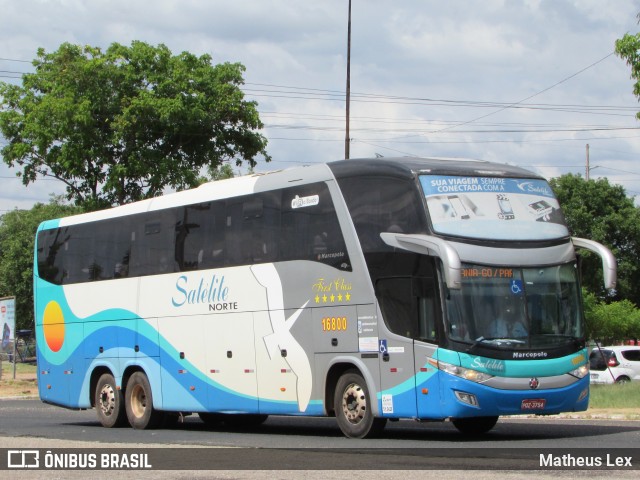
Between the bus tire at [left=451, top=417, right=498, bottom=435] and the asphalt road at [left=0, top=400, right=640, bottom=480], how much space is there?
161mm

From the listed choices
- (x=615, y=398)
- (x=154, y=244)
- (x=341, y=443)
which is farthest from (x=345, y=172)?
(x=615, y=398)

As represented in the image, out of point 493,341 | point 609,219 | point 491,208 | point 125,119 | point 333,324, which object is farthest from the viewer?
point 609,219

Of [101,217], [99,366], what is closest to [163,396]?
[99,366]

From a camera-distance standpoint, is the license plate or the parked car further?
the parked car

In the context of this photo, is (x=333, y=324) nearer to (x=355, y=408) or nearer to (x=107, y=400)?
(x=355, y=408)

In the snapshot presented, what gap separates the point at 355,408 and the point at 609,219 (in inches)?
1941

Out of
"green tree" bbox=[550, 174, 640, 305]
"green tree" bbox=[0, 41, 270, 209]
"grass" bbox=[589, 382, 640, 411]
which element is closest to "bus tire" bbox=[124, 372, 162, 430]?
"grass" bbox=[589, 382, 640, 411]

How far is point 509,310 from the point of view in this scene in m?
16.4

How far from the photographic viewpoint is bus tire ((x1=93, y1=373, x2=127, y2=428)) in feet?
75.4

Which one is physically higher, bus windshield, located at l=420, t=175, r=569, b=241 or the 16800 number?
bus windshield, located at l=420, t=175, r=569, b=241

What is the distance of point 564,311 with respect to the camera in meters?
16.9

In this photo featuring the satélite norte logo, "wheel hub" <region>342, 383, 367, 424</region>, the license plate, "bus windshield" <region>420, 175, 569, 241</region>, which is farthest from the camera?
the satélite norte logo

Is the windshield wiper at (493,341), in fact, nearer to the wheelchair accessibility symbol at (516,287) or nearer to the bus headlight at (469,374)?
the bus headlight at (469,374)

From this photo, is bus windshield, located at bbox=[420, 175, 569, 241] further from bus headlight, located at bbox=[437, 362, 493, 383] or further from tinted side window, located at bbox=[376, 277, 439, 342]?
bus headlight, located at bbox=[437, 362, 493, 383]
